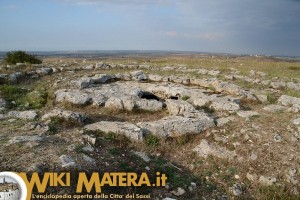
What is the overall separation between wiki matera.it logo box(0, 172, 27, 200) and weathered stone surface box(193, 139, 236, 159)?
5.97m

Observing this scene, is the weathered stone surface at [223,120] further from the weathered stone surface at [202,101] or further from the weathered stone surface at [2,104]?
the weathered stone surface at [2,104]

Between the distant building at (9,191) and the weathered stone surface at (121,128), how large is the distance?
438 centimetres

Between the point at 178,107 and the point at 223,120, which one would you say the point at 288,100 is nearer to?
the point at 223,120

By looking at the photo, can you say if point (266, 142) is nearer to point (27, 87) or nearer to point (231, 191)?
point (231, 191)

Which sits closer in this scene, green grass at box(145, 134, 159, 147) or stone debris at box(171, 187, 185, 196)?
stone debris at box(171, 187, 185, 196)

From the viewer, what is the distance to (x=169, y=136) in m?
12.1

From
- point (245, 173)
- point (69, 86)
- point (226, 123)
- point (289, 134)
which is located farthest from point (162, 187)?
point (69, 86)

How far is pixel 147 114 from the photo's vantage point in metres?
14.5

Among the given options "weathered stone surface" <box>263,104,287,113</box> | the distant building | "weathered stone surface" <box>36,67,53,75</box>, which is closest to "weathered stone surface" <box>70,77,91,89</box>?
"weathered stone surface" <box>36,67,53,75</box>

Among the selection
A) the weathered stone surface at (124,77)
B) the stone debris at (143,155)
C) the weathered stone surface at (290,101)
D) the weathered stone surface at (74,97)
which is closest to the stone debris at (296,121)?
the weathered stone surface at (290,101)

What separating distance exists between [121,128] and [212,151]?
336cm

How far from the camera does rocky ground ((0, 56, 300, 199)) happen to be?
9570 mm

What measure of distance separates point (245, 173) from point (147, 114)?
555 centimetres

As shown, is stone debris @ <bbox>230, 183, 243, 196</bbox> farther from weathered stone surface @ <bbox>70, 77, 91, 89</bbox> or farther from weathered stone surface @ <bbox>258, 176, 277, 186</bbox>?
weathered stone surface @ <bbox>70, 77, 91, 89</bbox>
